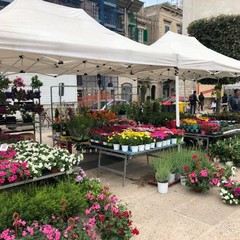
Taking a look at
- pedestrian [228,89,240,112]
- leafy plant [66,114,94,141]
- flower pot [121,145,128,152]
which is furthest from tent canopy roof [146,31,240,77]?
pedestrian [228,89,240,112]

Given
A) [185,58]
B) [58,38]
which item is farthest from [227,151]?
[58,38]

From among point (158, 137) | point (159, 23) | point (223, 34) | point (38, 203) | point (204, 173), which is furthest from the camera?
point (159, 23)

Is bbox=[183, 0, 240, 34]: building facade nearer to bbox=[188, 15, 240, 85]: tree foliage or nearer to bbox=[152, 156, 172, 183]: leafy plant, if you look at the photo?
bbox=[188, 15, 240, 85]: tree foliage

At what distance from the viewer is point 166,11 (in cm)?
3216

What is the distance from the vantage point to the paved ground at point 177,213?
10.5 ft

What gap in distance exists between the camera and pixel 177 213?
12.2 ft

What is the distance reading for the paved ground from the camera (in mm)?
3201

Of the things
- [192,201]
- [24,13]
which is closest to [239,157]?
[192,201]

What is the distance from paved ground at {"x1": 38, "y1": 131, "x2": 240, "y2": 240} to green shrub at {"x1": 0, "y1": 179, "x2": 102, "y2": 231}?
0.81 meters

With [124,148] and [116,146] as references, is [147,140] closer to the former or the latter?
[124,148]

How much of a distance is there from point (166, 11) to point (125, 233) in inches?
1290

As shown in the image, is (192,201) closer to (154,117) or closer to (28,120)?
(154,117)

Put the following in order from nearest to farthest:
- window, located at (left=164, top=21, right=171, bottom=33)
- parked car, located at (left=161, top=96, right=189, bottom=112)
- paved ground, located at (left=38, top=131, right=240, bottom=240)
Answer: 1. paved ground, located at (left=38, top=131, right=240, bottom=240)
2. parked car, located at (left=161, top=96, right=189, bottom=112)
3. window, located at (left=164, top=21, right=171, bottom=33)

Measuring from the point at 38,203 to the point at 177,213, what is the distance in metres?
1.88
